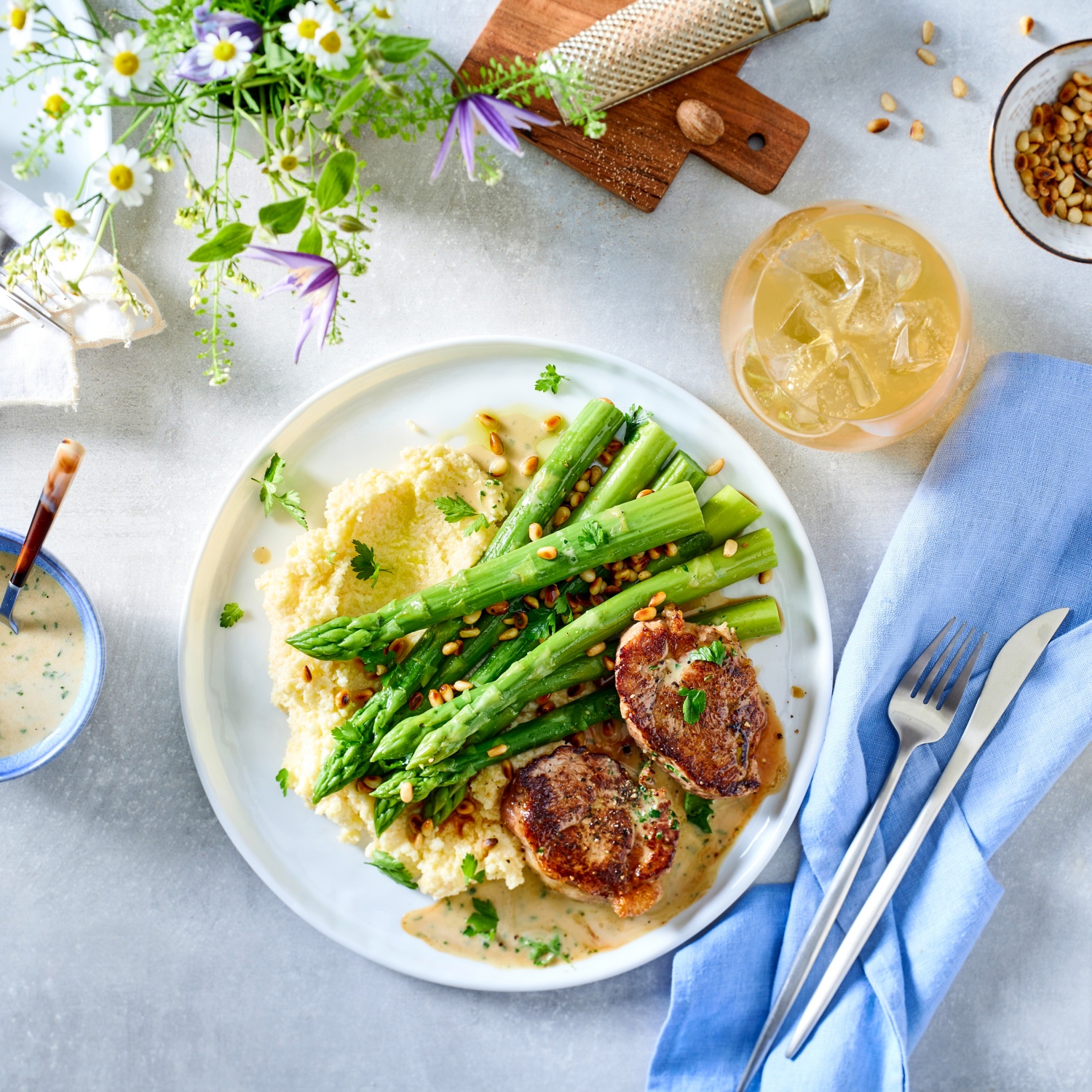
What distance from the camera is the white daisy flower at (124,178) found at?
2391 millimetres

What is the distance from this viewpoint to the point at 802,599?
11.9 feet

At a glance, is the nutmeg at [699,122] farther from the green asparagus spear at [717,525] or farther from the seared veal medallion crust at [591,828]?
the seared veal medallion crust at [591,828]

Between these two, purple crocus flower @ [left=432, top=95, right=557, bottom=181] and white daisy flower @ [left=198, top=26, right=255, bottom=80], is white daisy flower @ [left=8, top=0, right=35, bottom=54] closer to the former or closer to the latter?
white daisy flower @ [left=198, top=26, right=255, bottom=80]

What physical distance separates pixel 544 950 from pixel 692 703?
122 centimetres

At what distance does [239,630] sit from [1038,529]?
11.0ft

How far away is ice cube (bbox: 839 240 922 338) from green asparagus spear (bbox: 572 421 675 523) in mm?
816

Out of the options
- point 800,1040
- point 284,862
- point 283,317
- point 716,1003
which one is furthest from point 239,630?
point 800,1040

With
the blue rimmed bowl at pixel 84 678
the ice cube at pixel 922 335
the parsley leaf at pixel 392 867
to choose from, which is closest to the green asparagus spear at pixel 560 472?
the ice cube at pixel 922 335

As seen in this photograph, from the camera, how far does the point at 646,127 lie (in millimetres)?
3566

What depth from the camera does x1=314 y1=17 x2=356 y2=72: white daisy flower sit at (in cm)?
234

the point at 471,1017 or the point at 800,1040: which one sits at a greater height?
the point at 800,1040

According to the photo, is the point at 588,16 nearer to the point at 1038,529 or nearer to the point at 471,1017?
the point at 1038,529

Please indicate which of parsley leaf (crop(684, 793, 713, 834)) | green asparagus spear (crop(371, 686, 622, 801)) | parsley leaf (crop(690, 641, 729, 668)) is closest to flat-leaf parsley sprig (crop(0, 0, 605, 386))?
green asparagus spear (crop(371, 686, 622, 801))

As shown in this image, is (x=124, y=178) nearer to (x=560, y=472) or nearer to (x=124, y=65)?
(x=124, y=65)
